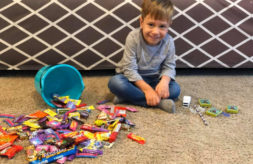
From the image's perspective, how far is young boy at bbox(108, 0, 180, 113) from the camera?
3.99 ft

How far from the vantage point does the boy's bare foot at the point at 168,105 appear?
121cm

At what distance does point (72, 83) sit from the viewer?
1385 millimetres

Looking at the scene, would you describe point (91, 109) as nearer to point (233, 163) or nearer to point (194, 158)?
point (194, 158)

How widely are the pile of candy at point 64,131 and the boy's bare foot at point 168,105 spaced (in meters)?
0.12

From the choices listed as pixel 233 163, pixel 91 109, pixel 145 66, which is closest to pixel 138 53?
pixel 145 66

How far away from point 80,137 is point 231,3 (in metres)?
1.04

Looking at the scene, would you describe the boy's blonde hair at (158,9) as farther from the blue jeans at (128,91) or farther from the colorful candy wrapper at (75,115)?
the colorful candy wrapper at (75,115)

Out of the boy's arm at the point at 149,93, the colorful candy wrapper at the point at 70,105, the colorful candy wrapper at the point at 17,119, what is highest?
the boy's arm at the point at 149,93

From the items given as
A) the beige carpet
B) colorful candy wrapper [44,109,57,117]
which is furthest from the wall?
colorful candy wrapper [44,109,57,117]

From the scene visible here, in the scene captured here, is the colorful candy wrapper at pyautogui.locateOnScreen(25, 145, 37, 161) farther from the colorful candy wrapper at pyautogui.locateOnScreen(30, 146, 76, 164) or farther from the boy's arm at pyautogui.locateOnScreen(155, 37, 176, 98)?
the boy's arm at pyautogui.locateOnScreen(155, 37, 176, 98)

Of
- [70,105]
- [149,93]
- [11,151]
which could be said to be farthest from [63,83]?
[11,151]

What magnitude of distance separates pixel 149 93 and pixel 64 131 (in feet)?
1.31

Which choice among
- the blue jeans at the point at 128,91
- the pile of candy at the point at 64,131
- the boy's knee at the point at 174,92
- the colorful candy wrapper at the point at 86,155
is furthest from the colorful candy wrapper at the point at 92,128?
the boy's knee at the point at 174,92

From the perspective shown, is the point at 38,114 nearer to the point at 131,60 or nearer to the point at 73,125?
the point at 73,125
